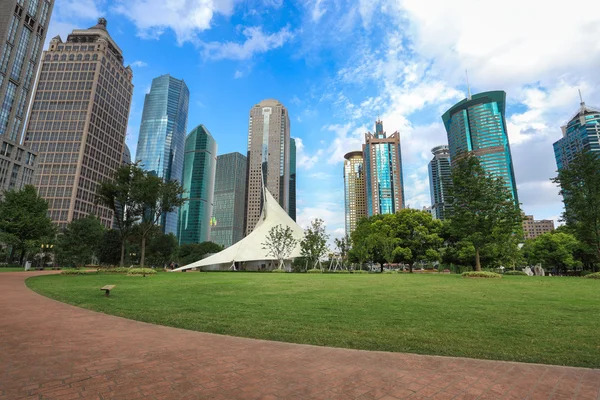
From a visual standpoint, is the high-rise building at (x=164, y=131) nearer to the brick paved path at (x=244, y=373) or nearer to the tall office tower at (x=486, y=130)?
the tall office tower at (x=486, y=130)

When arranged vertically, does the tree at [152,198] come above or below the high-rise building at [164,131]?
below

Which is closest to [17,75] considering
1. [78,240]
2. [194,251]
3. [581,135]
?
[78,240]

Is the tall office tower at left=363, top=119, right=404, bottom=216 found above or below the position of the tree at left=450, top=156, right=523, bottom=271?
above

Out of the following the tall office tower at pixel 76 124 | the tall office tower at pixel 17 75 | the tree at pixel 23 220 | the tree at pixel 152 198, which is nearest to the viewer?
the tree at pixel 23 220

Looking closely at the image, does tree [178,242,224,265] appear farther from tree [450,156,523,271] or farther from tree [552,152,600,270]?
tree [552,152,600,270]

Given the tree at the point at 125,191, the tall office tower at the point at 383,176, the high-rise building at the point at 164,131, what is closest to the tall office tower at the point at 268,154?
the tall office tower at the point at 383,176

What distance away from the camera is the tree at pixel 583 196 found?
27.3 meters

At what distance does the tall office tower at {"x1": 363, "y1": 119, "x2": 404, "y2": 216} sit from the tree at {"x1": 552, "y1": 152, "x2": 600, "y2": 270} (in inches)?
5295

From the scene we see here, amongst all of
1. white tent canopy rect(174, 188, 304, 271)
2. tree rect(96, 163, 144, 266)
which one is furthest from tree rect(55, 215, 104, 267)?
white tent canopy rect(174, 188, 304, 271)

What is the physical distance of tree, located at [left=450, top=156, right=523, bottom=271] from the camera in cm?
2842

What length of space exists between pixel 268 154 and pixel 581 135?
12974 cm

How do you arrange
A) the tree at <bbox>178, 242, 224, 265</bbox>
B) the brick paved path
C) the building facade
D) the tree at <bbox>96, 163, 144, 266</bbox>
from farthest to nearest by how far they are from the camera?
1. the building facade
2. the tree at <bbox>178, 242, 224, 265</bbox>
3. the tree at <bbox>96, 163, 144, 266</bbox>
4. the brick paved path

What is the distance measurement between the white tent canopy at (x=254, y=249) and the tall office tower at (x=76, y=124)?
225ft

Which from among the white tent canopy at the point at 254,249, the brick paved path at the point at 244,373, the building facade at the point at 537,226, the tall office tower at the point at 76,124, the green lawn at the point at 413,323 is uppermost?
the tall office tower at the point at 76,124
